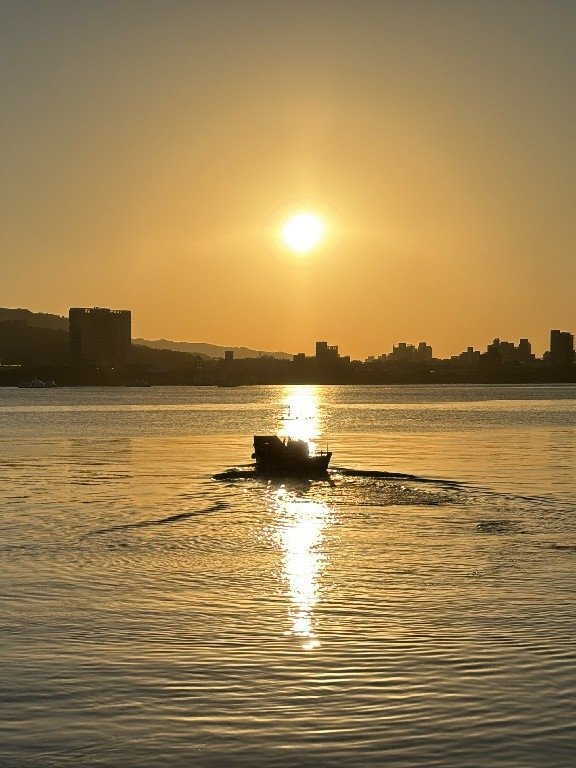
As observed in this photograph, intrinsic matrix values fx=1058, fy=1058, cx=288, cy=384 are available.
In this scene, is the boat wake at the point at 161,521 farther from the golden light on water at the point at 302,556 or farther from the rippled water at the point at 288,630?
the golden light on water at the point at 302,556

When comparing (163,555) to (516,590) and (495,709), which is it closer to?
(516,590)

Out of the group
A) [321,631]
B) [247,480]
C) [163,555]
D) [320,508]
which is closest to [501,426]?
[247,480]

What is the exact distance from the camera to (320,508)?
55.2 metres

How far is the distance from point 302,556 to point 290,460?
39849 mm

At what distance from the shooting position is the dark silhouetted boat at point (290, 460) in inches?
3014

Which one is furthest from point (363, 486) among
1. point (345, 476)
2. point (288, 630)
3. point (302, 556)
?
point (288, 630)

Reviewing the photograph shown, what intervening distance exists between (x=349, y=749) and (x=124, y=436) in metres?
123

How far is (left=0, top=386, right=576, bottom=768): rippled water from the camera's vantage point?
17406 millimetres

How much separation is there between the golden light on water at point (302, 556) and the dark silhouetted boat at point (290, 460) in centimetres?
1370

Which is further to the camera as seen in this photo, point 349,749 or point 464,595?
point 464,595

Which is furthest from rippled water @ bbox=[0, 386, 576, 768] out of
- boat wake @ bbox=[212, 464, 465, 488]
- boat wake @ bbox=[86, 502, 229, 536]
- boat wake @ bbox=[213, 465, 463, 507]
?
boat wake @ bbox=[212, 464, 465, 488]

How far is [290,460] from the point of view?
77625 mm

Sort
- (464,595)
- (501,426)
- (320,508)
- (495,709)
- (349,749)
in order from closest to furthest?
(349,749), (495,709), (464,595), (320,508), (501,426)

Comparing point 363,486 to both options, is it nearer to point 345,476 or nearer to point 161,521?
point 345,476
